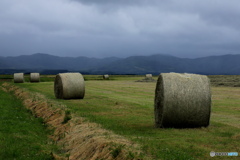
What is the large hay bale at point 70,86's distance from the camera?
Result: 96.2ft

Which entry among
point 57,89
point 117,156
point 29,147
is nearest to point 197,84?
point 117,156

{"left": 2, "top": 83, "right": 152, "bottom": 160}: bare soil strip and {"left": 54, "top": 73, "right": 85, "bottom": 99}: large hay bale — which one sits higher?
{"left": 54, "top": 73, "right": 85, "bottom": 99}: large hay bale

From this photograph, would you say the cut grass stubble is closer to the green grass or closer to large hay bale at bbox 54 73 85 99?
the green grass

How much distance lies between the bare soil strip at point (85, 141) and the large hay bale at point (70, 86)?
816 centimetres

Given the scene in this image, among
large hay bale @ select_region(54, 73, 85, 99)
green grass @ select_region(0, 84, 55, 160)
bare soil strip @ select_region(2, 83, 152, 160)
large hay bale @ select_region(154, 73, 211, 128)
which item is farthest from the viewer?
large hay bale @ select_region(54, 73, 85, 99)

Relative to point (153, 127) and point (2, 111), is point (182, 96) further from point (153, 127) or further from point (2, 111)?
point (2, 111)

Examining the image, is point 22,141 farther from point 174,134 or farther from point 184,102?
point 184,102

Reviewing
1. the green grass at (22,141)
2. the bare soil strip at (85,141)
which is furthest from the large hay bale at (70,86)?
the green grass at (22,141)

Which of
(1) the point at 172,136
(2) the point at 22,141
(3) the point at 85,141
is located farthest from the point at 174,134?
(2) the point at 22,141

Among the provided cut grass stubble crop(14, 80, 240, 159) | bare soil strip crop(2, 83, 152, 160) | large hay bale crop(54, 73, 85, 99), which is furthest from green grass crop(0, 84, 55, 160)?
large hay bale crop(54, 73, 85, 99)

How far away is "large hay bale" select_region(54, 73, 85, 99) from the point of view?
29312 millimetres

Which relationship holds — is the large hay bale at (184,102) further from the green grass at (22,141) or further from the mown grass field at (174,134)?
the green grass at (22,141)

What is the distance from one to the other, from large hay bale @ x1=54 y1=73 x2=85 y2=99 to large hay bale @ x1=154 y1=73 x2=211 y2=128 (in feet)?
50.4

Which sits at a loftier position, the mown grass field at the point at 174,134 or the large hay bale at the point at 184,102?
the large hay bale at the point at 184,102
